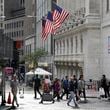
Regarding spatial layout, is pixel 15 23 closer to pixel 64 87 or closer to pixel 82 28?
pixel 82 28

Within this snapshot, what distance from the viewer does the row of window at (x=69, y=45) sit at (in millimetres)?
52013

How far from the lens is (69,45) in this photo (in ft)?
191

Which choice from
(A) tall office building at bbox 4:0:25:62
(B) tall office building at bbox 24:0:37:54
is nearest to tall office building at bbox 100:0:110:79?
(B) tall office building at bbox 24:0:37:54

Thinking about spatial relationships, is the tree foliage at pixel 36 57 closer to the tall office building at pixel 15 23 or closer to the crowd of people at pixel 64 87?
the crowd of people at pixel 64 87

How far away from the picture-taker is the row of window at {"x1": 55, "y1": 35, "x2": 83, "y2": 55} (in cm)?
5201

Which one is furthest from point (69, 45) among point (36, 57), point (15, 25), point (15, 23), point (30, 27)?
point (15, 23)

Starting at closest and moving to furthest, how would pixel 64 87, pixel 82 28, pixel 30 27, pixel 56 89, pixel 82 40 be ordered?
pixel 56 89, pixel 64 87, pixel 82 28, pixel 82 40, pixel 30 27

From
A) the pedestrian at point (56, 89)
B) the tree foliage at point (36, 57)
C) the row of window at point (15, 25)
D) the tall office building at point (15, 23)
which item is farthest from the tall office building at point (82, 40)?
the row of window at point (15, 25)

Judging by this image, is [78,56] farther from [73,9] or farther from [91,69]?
[73,9]

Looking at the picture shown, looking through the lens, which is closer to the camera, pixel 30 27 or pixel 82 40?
pixel 82 40

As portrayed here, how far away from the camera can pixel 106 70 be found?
151 feet

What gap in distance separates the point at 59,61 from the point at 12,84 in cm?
3692

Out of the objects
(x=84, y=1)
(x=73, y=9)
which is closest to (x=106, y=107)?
(x=84, y=1)

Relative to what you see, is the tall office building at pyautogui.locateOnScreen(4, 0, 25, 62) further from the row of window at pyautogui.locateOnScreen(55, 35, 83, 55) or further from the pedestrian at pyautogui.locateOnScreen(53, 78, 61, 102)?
the pedestrian at pyautogui.locateOnScreen(53, 78, 61, 102)
